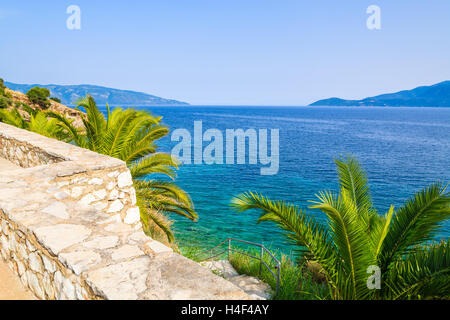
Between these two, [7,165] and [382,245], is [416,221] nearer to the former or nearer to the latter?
[382,245]

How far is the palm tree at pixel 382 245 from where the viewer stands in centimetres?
375

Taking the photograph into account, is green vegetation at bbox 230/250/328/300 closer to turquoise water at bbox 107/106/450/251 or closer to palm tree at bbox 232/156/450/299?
palm tree at bbox 232/156/450/299

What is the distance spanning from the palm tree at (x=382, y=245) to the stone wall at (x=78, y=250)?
5.67ft

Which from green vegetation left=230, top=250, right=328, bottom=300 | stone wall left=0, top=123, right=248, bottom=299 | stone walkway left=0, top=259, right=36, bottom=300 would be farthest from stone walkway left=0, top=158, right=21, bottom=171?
green vegetation left=230, top=250, right=328, bottom=300

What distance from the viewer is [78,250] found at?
2377mm

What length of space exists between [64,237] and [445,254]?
4.33 m

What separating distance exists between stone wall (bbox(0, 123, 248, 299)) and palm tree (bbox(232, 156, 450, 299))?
1729 millimetres

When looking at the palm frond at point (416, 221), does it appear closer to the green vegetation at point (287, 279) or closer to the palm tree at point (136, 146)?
the green vegetation at point (287, 279)

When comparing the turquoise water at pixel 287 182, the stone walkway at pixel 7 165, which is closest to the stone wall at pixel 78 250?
the stone walkway at pixel 7 165

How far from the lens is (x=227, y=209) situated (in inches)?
739

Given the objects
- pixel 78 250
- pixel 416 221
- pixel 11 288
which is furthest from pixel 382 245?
pixel 11 288

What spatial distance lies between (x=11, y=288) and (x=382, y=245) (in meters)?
4.54
